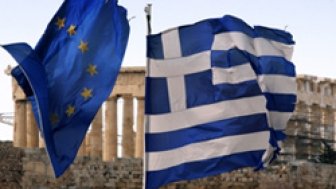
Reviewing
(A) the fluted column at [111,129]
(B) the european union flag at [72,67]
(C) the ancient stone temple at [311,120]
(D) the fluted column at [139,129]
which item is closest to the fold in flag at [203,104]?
(B) the european union flag at [72,67]

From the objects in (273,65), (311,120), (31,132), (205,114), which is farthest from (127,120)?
(205,114)

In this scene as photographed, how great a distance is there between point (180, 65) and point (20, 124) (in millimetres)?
32835

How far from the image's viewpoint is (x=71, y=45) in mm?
16375

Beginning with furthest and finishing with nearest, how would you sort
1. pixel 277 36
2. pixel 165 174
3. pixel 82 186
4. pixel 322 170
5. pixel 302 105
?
pixel 302 105 → pixel 322 170 → pixel 82 186 → pixel 277 36 → pixel 165 174

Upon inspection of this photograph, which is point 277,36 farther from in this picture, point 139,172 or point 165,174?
point 139,172

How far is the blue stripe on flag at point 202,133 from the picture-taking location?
15367mm

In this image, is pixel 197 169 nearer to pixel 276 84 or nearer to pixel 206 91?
pixel 206 91

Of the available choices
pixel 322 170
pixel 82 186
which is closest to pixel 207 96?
pixel 82 186

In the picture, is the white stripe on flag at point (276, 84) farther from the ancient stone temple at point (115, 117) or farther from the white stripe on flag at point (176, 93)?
the ancient stone temple at point (115, 117)

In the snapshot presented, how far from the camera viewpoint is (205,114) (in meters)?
15.8

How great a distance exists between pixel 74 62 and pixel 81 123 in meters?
0.99

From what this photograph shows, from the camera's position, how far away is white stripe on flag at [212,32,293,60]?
16234mm

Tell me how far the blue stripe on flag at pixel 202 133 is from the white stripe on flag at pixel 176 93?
0.37m

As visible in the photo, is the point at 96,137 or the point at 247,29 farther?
the point at 96,137
